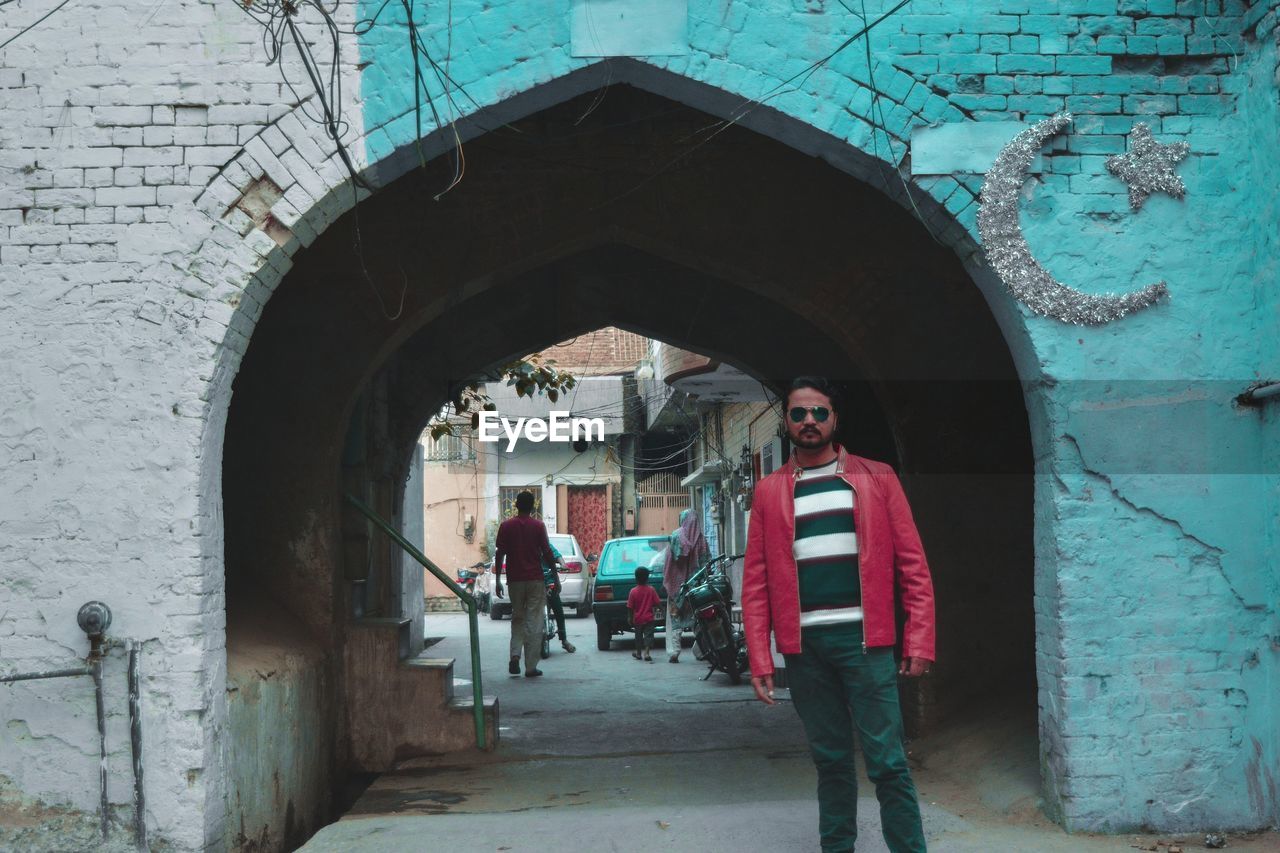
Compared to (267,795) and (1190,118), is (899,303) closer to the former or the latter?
(1190,118)

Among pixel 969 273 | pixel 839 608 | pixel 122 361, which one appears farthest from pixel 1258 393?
pixel 122 361

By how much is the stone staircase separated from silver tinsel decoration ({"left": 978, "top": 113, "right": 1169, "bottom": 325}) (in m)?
4.50

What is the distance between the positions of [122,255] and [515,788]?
3.49 metres

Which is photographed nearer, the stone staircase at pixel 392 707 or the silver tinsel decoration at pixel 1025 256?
the silver tinsel decoration at pixel 1025 256

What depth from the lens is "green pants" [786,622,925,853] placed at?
4.18 metres

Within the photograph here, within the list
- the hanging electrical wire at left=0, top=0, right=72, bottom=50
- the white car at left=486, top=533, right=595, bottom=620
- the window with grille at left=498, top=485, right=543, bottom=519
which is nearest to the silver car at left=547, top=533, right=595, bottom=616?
the white car at left=486, top=533, right=595, bottom=620

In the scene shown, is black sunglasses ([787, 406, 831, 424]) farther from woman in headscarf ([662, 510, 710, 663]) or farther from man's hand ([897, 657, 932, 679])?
woman in headscarf ([662, 510, 710, 663])

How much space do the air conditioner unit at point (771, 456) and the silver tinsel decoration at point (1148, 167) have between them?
818cm

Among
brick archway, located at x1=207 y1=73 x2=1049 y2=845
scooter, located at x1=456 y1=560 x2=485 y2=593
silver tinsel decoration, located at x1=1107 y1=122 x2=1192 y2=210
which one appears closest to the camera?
silver tinsel decoration, located at x1=1107 y1=122 x2=1192 y2=210

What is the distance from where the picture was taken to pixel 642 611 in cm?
1418

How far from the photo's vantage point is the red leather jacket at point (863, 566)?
14.0 ft

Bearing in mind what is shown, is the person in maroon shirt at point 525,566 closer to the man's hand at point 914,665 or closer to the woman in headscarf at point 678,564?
the woman in headscarf at point 678,564

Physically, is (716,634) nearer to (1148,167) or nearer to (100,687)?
(1148,167)

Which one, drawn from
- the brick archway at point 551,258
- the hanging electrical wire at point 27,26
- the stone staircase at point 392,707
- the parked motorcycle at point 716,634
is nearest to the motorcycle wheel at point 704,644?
the parked motorcycle at point 716,634
